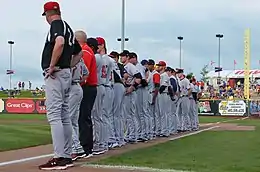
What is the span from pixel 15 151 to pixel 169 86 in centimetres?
696

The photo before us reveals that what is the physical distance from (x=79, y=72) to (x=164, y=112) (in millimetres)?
7534

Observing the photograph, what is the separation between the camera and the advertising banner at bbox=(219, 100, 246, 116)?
121ft

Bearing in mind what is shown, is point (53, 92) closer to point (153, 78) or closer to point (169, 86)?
point (153, 78)

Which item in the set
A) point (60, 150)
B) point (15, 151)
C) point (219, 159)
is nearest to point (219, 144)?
point (219, 159)

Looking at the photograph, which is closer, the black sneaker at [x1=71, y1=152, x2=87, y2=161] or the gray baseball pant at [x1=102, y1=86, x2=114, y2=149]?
the black sneaker at [x1=71, y1=152, x2=87, y2=161]

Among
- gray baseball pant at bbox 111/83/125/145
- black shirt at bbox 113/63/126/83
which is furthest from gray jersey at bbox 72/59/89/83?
gray baseball pant at bbox 111/83/125/145

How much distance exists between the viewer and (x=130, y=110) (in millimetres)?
13898

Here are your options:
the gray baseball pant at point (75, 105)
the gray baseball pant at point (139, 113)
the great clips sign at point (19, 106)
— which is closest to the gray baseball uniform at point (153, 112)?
the gray baseball pant at point (139, 113)

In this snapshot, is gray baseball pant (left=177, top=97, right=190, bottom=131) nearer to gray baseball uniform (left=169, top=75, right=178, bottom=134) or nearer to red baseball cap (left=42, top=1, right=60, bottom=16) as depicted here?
gray baseball uniform (left=169, top=75, right=178, bottom=134)

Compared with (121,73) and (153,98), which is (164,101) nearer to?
(153,98)

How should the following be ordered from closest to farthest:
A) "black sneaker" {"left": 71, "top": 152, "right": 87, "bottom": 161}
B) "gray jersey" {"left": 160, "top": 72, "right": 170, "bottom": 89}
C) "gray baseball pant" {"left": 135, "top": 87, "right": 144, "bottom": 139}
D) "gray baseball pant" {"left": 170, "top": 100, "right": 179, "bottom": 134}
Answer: "black sneaker" {"left": 71, "top": 152, "right": 87, "bottom": 161} < "gray baseball pant" {"left": 135, "top": 87, "right": 144, "bottom": 139} < "gray jersey" {"left": 160, "top": 72, "right": 170, "bottom": 89} < "gray baseball pant" {"left": 170, "top": 100, "right": 179, "bottom": 134}

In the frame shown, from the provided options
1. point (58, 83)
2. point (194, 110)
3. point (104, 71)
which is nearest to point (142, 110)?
point (104, 71)

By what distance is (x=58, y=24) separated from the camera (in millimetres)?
8328

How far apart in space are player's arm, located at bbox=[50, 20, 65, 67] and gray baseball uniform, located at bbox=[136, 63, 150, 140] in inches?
234
